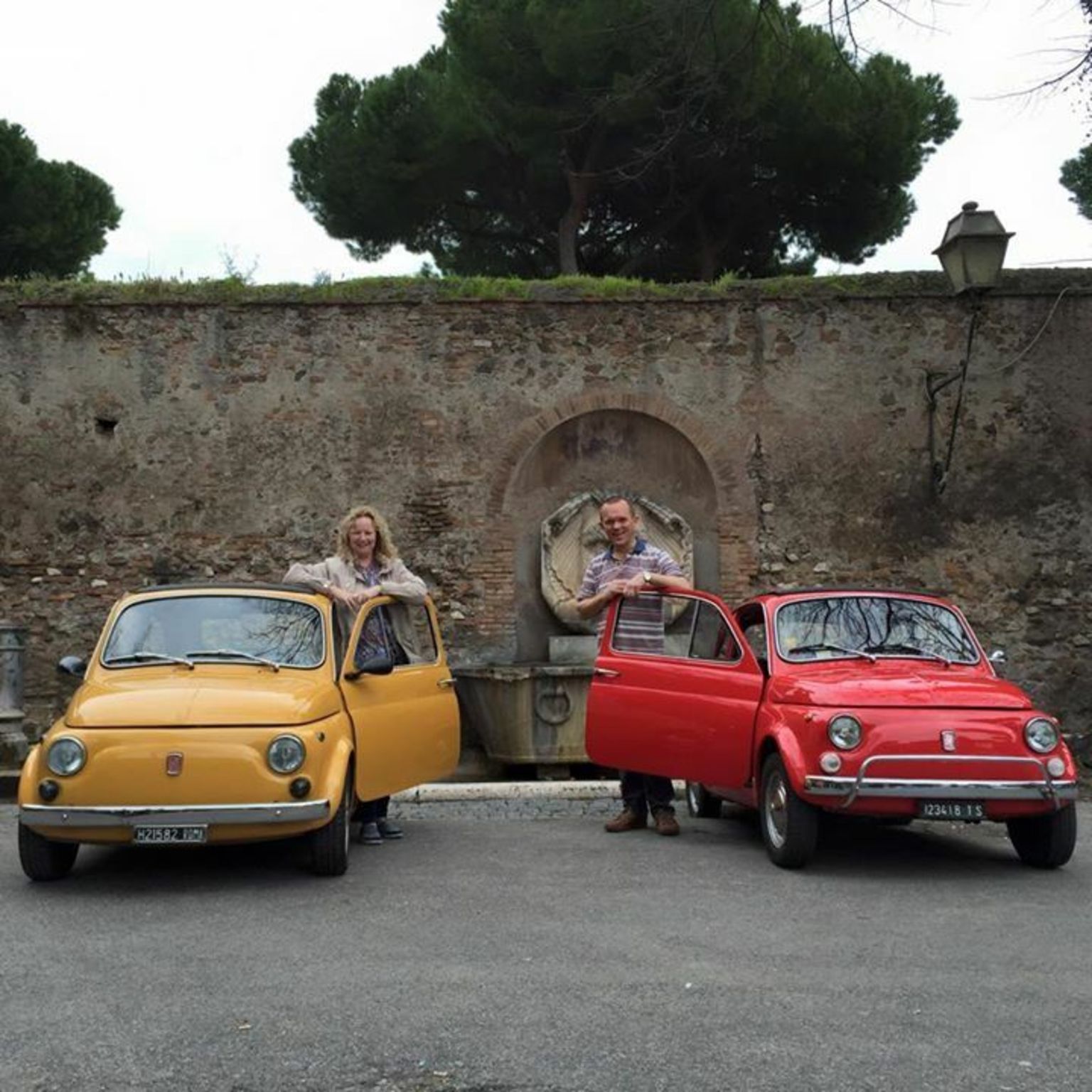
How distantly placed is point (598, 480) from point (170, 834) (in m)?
9.09

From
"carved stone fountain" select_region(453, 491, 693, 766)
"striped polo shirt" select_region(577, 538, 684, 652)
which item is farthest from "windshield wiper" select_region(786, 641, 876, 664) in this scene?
"carved stone fountain" select_region(453, 491, 693, 766)

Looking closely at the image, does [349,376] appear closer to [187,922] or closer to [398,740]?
[398,740]

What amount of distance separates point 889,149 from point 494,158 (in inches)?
261

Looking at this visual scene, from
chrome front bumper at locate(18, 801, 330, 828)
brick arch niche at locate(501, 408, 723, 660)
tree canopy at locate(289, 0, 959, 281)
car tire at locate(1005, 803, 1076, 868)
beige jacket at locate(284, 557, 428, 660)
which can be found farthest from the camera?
tree canopy at locate(289, 0, 959, 281)

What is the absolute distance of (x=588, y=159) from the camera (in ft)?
71.9

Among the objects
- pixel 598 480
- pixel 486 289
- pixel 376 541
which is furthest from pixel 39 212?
pixel 376 541

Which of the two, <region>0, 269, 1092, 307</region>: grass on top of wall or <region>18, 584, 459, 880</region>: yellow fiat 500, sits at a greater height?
<region>0, 269, 1092, 307</region>: grass on top of wall

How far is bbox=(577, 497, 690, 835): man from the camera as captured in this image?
24.8ft

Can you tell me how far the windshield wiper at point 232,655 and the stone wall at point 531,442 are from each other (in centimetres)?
687

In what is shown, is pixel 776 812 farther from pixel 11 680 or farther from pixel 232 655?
pixel 11 680

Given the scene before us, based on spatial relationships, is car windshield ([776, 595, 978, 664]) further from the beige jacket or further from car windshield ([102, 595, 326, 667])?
car windshield ([102, 595, 326, 667])

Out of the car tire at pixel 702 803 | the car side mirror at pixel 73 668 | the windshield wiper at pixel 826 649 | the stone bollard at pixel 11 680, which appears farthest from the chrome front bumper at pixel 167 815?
the stone bollard at pixel 11 680

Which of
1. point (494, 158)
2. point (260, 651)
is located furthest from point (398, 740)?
point (494, 158)

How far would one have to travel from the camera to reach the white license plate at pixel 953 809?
6332 millimetres
